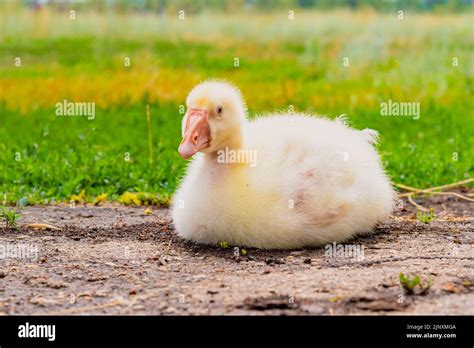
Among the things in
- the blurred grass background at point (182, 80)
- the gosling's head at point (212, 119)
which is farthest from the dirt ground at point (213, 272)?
the blurred grass background at point (182, 80)

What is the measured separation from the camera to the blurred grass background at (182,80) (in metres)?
10.3

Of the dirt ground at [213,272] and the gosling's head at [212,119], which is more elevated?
the gosling's head at [212,119]

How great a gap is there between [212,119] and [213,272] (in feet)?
3.98

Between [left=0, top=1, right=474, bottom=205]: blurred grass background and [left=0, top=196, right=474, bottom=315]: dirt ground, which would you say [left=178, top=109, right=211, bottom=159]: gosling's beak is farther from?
[left=0, top=1, right=474, bottom=205]: blurred grass background

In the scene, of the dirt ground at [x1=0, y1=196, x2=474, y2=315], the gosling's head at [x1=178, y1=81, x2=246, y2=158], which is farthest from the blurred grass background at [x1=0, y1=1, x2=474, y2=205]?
the gosling's head at [x1=178, y1=81, x2=246, y2=158]

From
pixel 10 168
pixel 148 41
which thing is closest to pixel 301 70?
pixel 148 41

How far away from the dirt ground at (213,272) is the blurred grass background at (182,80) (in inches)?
72.5

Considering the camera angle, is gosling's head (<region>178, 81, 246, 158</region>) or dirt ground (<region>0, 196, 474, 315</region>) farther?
gosling's head (<region>178, 81, 246, 158</region>)

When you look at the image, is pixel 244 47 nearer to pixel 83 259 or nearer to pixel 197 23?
pixel 197 23

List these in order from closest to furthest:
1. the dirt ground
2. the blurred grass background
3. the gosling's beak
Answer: the dirt ground
the gosling's beak
the blurred grass background

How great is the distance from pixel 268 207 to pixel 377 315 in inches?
67.0

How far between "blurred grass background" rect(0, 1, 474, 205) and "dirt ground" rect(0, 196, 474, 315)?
6.04 ft

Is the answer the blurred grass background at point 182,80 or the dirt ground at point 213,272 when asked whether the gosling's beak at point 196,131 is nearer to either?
the dirt ground at point 213,272

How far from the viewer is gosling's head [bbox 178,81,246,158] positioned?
6.69 m
